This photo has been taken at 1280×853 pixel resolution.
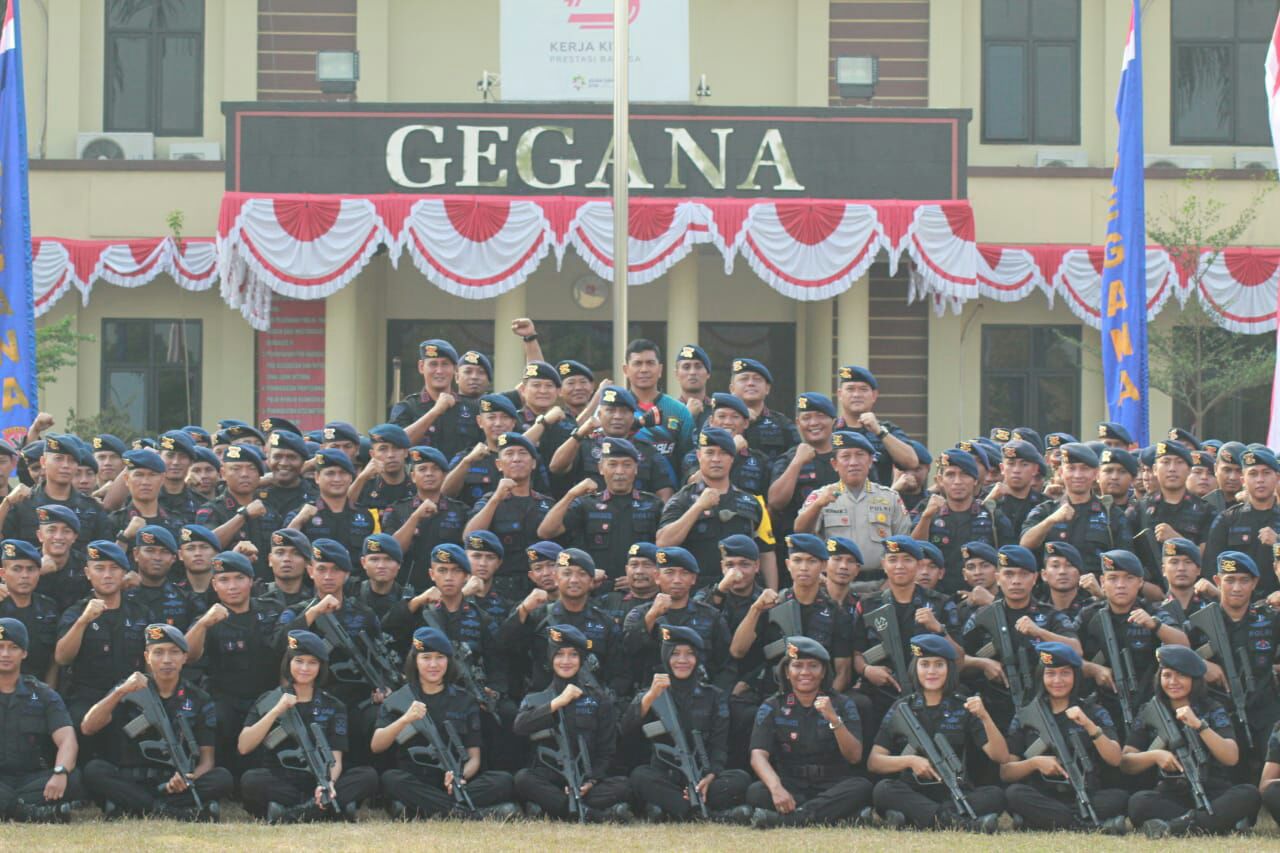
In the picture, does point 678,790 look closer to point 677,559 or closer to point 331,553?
point 677,559

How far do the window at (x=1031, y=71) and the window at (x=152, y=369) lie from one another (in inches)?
370

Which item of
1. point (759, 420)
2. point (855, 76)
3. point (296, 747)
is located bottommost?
point (296, 747)

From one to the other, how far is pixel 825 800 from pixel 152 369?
13880 millimetres

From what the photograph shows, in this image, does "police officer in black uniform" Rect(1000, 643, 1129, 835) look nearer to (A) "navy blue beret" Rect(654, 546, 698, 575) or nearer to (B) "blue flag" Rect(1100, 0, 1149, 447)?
(A) "navy blue beret" Rect(654, 546, 698, 575)

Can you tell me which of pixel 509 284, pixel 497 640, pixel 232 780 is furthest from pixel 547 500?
pixel 509 284

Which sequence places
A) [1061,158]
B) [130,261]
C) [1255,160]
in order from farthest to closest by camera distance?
[1255,160], [1061,158], [130,261]

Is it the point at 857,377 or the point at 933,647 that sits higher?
the point at 857,377

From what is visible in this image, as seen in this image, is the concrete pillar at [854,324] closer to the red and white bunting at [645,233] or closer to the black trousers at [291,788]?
the red and white bunting at [645,233]

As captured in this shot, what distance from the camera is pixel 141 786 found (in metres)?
9.95

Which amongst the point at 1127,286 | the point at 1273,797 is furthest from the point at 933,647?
the point at 1127,286

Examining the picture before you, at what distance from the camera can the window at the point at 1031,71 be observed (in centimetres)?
2225

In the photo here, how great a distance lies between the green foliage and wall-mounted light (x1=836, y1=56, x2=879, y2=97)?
8.56 m

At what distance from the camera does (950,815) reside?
32.0 ft

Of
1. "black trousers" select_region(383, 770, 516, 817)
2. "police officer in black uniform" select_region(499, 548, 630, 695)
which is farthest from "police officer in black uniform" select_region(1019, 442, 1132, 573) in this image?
"black trousers" select_region(383, 770, 516, 817)
